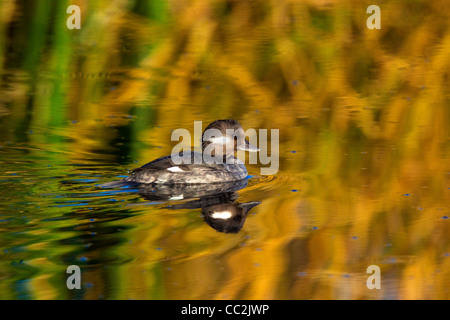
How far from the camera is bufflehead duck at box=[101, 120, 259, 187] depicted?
7.30m

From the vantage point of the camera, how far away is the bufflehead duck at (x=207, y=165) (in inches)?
287

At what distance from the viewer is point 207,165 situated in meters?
7.79

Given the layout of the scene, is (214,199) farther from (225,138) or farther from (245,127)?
(245,127)

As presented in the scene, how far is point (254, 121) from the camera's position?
31.1 feet

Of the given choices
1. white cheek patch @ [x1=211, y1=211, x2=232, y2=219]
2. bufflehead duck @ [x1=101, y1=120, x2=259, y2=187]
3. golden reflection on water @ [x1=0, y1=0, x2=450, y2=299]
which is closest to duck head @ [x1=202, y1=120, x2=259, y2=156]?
bufflehead duck @ [x1=101, y1=120, x2=259, y2=187]

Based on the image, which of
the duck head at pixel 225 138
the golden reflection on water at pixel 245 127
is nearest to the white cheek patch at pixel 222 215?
the golden reflection on water at pixel 245 127

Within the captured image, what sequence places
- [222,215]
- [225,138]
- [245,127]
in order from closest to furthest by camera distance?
1. [222,215]
2. [225,138]
3. [245,127]

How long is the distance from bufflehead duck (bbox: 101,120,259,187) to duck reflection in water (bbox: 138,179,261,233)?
0.21ft

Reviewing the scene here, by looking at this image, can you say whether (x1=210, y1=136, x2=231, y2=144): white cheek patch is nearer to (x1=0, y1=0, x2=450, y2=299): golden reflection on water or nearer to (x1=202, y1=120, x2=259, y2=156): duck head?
(x1=202, y1=120, x2=259, y2=156): duck head

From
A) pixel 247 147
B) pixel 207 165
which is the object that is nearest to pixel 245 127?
pixel 247 147

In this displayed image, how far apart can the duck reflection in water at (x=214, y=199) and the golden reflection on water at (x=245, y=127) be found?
10 cm

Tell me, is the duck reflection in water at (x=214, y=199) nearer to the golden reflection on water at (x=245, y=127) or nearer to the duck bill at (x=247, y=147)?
the golden reflection on water at (x=245, y=127)

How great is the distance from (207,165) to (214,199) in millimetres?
646
